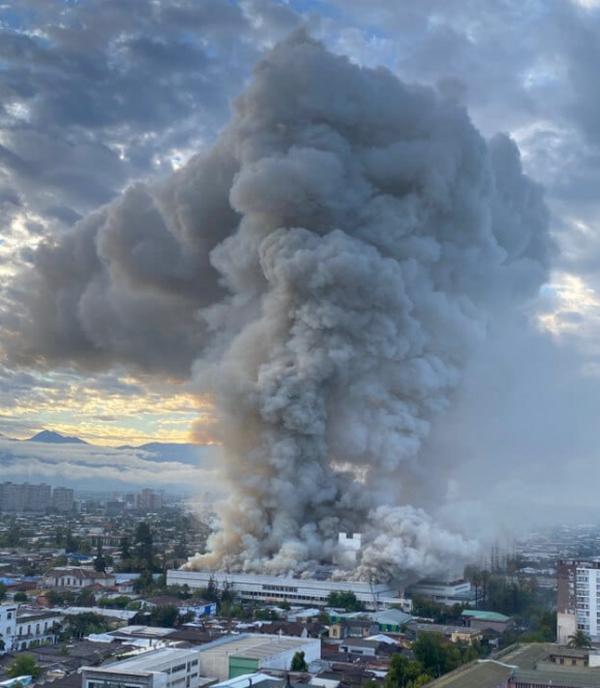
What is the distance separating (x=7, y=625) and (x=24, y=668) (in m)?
5.98

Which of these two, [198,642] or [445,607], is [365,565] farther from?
[198,642]

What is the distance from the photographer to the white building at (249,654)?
23.7 metres

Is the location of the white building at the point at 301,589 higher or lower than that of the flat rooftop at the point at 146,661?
higher

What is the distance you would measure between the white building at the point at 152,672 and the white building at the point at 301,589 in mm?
13695

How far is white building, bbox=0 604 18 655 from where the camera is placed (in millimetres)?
28311

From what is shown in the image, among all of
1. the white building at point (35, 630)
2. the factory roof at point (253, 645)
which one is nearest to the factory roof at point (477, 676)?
the factory roof at point (253, 645)

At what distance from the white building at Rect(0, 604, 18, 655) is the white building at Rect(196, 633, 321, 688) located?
6.52m

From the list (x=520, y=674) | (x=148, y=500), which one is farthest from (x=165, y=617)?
(x=148, y=500)

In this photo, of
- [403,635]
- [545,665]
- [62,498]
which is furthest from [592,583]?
[62,498]

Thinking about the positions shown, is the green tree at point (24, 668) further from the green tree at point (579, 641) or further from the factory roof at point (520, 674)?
the green tree at point (579, 641)

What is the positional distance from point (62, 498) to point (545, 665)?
136 metres

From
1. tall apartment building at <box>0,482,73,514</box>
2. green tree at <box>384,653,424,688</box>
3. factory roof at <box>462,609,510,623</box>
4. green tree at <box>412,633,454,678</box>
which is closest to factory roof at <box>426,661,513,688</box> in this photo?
green tree at <box>384,653,424,688</box>

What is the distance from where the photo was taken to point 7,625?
94.1 ft

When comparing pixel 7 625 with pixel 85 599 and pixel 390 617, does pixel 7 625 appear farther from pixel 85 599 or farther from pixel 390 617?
pixel 390 617
